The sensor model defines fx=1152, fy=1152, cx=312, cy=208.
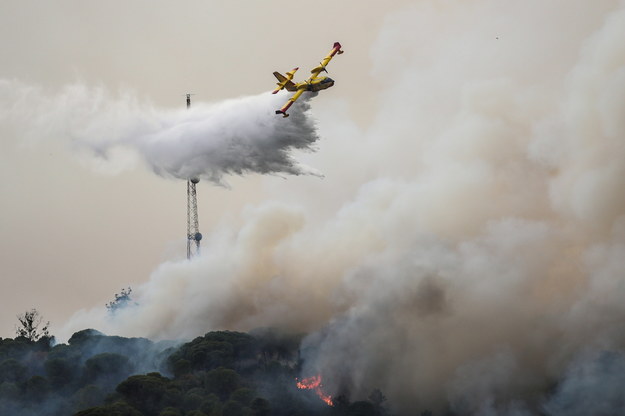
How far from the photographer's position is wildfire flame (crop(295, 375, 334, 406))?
145500 millimetres

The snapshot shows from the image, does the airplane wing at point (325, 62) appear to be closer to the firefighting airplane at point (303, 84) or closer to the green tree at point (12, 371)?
the firefighting airplane at point (303, 84)

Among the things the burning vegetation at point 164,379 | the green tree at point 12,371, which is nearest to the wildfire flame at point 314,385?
the burning vegetation at point 164,379

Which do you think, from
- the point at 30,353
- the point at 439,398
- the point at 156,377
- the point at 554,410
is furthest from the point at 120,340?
the point at 554,410

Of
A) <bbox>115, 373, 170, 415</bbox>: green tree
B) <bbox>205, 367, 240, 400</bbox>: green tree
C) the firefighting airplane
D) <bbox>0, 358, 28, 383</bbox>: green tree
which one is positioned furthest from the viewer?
<bbox>0, 358, 28, 383</bbox>: green tree

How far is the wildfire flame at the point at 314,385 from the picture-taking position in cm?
14550

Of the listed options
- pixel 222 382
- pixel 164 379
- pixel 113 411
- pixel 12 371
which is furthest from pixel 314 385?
pixel 12 371

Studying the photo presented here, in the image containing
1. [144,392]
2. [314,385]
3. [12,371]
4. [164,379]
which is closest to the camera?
[144,392]

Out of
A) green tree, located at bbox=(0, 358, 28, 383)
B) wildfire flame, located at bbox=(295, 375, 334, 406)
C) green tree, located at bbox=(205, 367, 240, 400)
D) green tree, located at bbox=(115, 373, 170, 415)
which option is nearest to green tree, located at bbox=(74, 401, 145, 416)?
green tree, located at bbox=(115, 373, 170, 415)

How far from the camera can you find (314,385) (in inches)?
5832

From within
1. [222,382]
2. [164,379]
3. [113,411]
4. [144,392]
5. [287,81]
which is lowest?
[113,411]

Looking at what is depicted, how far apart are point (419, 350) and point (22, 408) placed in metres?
49.8

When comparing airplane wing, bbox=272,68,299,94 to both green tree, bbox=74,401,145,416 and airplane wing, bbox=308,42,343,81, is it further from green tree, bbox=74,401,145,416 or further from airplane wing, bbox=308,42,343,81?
green tree, bbox=74,401,145,416

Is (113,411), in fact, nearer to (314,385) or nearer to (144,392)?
(144,392)

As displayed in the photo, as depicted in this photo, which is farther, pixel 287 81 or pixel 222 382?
pixel 222 382
